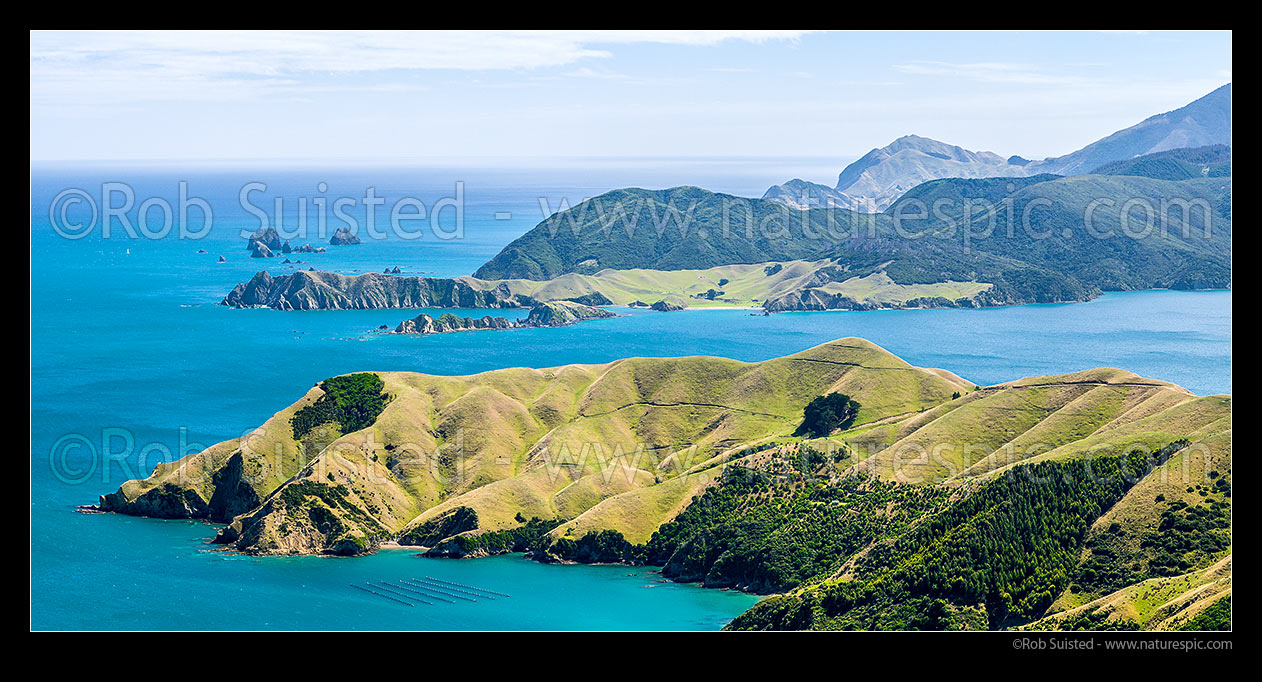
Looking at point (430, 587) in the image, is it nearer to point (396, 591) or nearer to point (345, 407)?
point (396, 591)

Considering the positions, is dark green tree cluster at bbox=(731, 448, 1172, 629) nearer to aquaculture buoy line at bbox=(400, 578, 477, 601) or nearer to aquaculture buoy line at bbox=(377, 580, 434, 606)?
aquaculture buoy line at bbox=(400, 578, 477, 601)

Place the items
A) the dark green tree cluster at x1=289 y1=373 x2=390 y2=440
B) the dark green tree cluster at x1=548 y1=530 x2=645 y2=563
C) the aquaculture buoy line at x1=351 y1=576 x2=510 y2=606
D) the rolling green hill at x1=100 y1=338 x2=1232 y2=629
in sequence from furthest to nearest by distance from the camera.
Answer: the dark green tree cluster at x1=289 y1=373 x2=390 y2=440
the dark green tree cluster at x1=548 y1=530 x2=645 y2=563
the aquaculture buoy line at x1=351 y1=576 x2=510 y2=606
the rolling green hill at x1=100 y1=338 x2=1232 y2=629

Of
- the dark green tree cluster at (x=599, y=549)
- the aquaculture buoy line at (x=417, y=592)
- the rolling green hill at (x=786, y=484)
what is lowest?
the aquaculture buoy line at (x=417, y=592)

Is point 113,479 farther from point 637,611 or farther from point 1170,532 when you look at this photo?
A: point 1170,532

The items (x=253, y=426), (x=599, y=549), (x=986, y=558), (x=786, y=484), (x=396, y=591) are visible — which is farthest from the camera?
(x=253, y=426)

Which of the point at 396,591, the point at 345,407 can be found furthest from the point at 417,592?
the point at 345,407

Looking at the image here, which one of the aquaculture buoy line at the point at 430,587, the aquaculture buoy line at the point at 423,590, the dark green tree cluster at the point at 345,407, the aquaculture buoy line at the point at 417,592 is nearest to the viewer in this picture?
the aquaculture buoy line at the point at 417,592

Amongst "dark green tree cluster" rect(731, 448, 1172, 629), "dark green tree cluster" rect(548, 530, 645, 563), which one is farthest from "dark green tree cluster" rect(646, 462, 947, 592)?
"dark green tree cluster" rect(731, 448, 1172, 629)

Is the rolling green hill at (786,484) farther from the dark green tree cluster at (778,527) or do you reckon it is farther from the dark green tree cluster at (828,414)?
the dark green tree cluster at (828,414)

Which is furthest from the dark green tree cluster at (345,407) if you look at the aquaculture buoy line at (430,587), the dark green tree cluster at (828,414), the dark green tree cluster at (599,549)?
the dark green tree cluster at (828,414)
